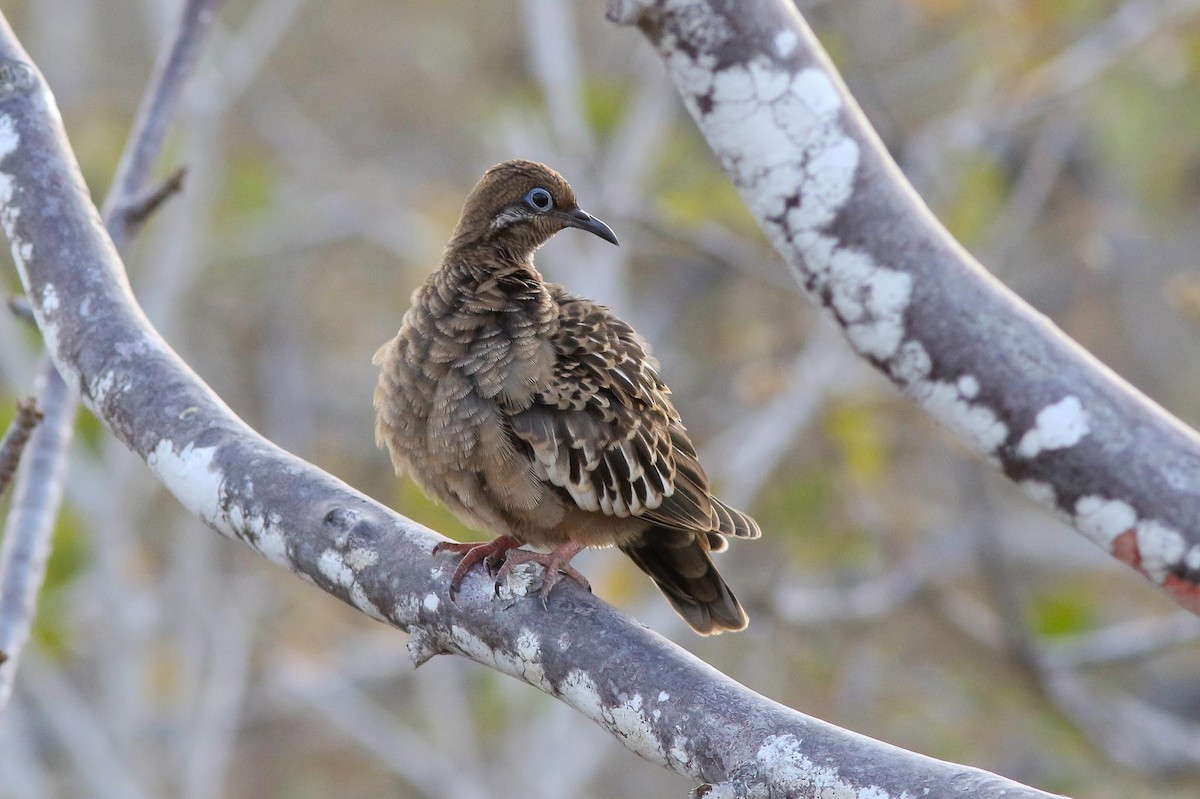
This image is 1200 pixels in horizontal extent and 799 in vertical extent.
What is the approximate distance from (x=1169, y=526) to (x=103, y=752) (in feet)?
21.2

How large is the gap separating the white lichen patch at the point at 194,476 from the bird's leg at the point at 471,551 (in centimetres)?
44

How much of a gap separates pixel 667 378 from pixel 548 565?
22.5 ft

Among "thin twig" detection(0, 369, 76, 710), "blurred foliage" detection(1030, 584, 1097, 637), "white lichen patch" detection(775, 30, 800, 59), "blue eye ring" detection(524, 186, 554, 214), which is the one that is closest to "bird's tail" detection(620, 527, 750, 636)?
"blue eye ring" detection(524, 186, 554, 214)

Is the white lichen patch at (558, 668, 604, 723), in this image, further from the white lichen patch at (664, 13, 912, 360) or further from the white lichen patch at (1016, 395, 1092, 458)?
the white lichen patch at (1016, 395, 1092, 458)

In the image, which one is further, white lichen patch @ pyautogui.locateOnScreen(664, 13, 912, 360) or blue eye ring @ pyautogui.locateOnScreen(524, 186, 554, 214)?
blue eye ring @ pyautogui.locateOnScreen(524, 186, 554, 214)

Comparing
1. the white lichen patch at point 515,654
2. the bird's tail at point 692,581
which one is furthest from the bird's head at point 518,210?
the white lichen patch at point 515,654

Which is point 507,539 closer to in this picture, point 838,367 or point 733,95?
point 733,95

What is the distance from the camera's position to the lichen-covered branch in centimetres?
266

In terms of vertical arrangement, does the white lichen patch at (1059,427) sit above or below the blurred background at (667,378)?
above

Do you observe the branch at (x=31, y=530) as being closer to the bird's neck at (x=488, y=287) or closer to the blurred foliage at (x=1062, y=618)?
the bird's neck at (x=488, y=287)

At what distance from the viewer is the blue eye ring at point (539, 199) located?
380 cm

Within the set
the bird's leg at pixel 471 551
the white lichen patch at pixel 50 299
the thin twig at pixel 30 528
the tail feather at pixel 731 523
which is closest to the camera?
the bird's leg at pixel 471 551

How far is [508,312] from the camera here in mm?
3549

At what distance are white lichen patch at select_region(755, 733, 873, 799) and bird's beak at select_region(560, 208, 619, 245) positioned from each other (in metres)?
1.74
